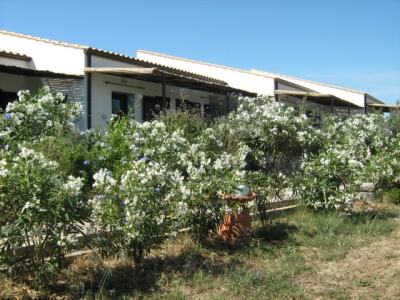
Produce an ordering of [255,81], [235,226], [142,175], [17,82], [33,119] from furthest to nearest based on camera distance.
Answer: [255,81] → [17,82] → [33,119] → [235,226] → [142,175]

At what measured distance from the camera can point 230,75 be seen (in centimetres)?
1920

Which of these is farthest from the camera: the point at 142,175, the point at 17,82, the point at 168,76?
the point at 168,76

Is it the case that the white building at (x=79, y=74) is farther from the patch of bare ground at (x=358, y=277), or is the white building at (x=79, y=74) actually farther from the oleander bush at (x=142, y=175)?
the patch of bare ground at (x=358, y=277)

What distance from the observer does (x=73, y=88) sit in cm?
1159

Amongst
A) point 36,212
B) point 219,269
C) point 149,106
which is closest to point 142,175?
point 36,212

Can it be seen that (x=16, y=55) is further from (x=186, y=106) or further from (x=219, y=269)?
(x=219, y=269)

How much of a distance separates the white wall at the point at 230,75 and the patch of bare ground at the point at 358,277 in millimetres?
11640

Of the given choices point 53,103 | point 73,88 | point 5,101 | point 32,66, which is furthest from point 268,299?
point 32,66

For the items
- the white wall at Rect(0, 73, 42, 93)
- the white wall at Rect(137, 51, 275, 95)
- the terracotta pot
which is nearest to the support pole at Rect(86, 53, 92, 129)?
the white wall at Rect(0, 73, 42, 93)

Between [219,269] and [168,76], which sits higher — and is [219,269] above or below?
below

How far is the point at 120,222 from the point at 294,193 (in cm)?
430

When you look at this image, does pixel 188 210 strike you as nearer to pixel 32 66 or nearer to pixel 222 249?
pixel 222 249

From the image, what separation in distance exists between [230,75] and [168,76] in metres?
7.62

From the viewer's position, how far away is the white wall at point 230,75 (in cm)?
1806
